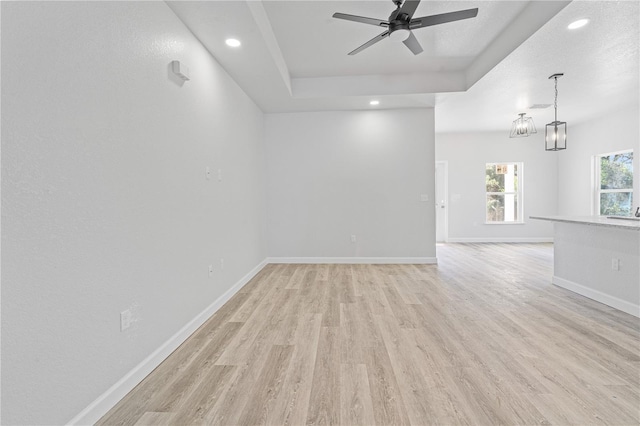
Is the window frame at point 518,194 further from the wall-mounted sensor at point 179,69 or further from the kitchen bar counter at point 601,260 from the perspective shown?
the wall-mounted sensor at point 179,69

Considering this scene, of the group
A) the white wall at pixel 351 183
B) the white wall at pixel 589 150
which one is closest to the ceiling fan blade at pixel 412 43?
the white wall at pixel 351 183

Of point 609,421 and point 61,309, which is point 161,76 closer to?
point 61,309

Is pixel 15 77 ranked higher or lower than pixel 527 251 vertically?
higher

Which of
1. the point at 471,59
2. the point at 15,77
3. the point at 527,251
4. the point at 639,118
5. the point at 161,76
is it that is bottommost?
the point at 527,251

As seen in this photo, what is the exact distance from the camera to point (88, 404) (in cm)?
144

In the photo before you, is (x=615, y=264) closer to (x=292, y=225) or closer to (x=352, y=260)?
(x=352, y=260)

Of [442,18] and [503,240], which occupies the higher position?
[442,18]

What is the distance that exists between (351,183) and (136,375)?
4.12m

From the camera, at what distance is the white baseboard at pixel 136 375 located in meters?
1.44

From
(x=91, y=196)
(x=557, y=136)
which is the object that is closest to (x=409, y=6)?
(x=91, y=196)

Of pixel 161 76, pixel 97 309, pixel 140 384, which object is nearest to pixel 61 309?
pixel 97 309

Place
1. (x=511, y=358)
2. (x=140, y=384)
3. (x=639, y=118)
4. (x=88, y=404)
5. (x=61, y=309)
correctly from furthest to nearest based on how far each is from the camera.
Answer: (x=639, y=118) < (x=511, y=358) < (x=140, y=384) < (x=88, y=404) < (x=61, y=309)

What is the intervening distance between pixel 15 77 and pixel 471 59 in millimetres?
4620

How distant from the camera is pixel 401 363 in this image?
1.96 meters
